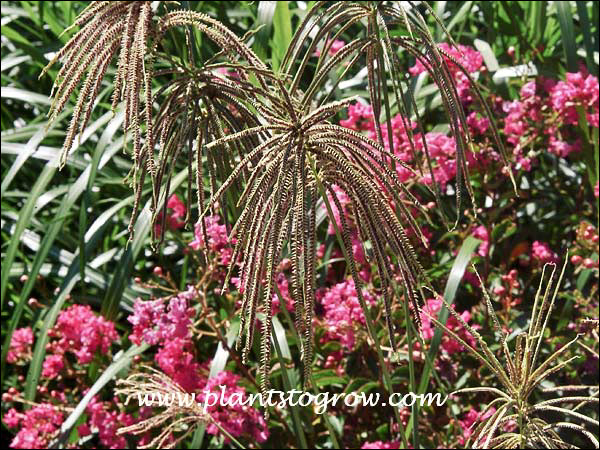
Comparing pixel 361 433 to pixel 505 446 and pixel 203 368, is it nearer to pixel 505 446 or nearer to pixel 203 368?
pixel 203 368

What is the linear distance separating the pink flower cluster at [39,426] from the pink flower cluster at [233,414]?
479mm

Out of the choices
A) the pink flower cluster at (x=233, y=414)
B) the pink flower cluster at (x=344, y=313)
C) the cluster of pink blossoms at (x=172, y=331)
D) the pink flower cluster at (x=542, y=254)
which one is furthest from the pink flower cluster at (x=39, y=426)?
the pink flower cluster at (x=542, y=254)

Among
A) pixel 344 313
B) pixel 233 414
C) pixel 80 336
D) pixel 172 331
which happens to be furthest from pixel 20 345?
pixel 344 313

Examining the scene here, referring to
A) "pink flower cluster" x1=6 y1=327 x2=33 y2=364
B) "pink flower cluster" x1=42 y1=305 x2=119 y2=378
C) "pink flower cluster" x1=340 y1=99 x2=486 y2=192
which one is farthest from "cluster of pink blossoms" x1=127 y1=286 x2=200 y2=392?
"pink flower cluster" x1=340 y1=99 x2=486 y2=192

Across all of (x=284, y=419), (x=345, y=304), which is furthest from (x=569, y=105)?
(x=284, y=419)

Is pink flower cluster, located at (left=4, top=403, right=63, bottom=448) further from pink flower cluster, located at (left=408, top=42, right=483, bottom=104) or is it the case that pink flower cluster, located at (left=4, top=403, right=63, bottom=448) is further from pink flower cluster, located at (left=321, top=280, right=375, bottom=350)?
pink flower cluster, located at (left=408, top=42, right=483, bottom=104)

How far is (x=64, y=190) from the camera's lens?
2.99m

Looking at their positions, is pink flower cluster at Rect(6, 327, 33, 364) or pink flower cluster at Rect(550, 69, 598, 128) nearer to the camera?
pink flower cluster at Rect(550, 69, 598, 128)

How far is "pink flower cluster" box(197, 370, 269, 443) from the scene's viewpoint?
2160mm

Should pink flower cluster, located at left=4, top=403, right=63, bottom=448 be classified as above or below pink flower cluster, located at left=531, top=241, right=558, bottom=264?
below

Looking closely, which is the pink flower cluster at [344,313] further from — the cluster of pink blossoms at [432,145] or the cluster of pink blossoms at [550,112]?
the cluster of pink blossoms at [550,112]

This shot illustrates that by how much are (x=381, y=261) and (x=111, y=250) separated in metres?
1.83

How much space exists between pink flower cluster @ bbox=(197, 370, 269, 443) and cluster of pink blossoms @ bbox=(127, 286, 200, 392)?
0.08 m

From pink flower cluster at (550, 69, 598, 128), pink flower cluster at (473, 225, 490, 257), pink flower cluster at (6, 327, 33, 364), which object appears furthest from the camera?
pink flower cluster at (6, 327, 33, 364)
